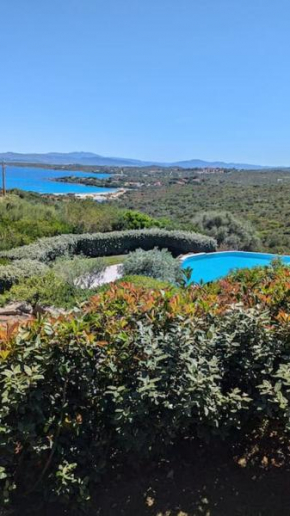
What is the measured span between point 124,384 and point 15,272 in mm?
6862

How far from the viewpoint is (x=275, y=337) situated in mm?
2611

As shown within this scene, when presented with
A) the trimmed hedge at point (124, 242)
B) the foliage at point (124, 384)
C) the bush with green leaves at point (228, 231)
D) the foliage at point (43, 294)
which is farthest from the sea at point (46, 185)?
the foliage at point (124, 384)

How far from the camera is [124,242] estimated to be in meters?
15.1

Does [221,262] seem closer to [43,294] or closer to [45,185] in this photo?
[43,294]

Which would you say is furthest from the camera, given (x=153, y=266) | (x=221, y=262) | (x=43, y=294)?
(x=221, y=262)

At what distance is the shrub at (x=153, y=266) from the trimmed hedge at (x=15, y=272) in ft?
8.53

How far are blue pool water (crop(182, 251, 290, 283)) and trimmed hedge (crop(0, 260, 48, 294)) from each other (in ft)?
20.3

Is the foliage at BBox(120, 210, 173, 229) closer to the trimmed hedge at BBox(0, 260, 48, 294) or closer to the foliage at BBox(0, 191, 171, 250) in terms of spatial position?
the foliage at BBox(0, 191, 171, 250)

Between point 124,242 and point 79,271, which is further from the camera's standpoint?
point 124,242

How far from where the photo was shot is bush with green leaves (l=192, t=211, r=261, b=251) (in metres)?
18.3

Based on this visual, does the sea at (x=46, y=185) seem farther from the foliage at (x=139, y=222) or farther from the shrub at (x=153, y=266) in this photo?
the shrub at (x=153, y=266)

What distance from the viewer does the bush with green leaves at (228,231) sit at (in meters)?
18.3

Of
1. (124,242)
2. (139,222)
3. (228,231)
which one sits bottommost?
(124,242)

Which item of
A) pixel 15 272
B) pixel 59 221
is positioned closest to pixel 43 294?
pixel 15 272
